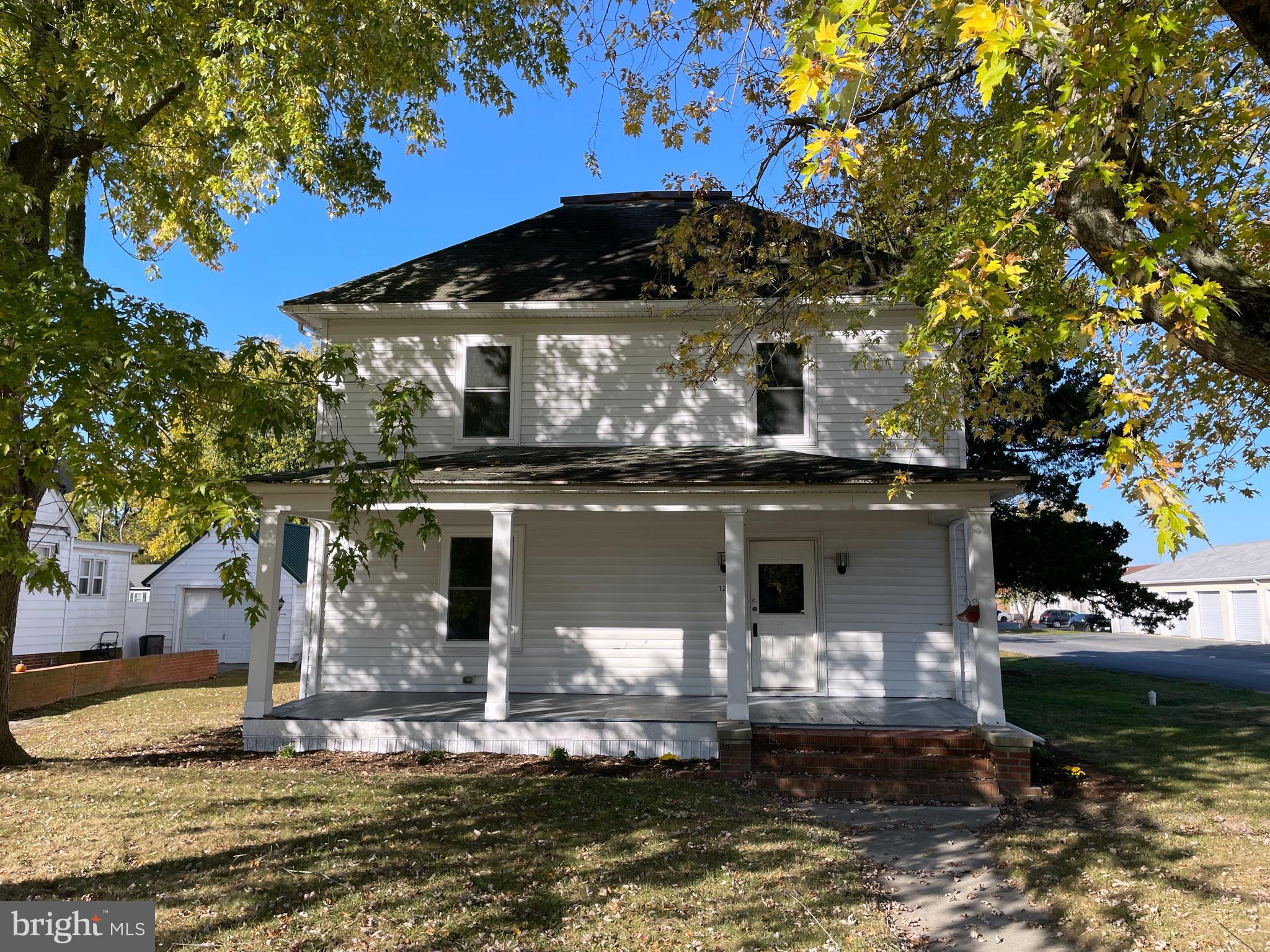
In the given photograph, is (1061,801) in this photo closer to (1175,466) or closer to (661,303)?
(1175,466)

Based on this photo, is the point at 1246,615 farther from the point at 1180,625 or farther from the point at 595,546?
the point at 595,546

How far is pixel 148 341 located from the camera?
17.7 feet

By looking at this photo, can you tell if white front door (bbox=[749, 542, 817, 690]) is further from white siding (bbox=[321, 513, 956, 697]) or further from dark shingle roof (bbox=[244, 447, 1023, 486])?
dark shingle roof (bbox=[244, 447, 1023, 486])

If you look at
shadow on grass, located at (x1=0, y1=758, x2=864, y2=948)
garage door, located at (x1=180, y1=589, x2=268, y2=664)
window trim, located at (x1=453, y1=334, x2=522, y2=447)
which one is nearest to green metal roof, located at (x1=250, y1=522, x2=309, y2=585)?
garage door, located at (x1=180, y1=589, x2=268, y2=664)

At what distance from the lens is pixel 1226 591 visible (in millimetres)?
40531

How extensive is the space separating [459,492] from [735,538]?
333 centimetres

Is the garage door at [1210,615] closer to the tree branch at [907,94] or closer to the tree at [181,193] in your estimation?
the tree branch at [907,94]

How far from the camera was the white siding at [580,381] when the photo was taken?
11461 millimetres

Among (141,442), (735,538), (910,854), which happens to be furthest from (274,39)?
(910,854)

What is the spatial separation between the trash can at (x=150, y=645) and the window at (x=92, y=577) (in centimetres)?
169

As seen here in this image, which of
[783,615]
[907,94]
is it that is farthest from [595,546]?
[907,94]

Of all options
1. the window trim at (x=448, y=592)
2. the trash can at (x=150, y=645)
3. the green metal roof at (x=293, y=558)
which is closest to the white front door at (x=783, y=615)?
the window trim at (x=448, y=592)

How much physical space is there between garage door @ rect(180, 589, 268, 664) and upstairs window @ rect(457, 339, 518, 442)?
48.9 feet

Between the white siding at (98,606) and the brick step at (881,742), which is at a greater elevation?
the white siding at (98,606)
